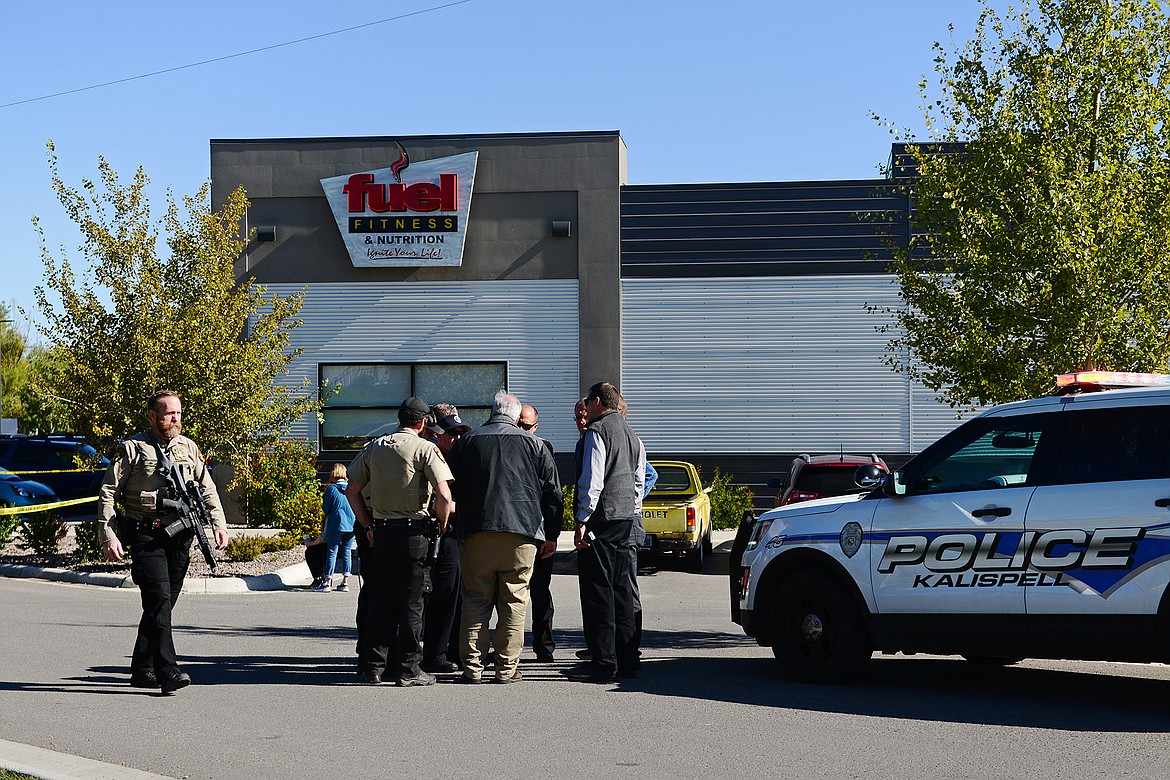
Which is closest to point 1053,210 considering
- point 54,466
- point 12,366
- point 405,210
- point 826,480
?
point 826,480

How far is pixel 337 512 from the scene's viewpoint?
1506 centimetres

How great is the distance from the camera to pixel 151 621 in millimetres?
8328

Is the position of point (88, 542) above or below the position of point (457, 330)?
below

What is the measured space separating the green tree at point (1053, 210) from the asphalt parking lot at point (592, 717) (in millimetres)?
4163

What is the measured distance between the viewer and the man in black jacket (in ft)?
28.5

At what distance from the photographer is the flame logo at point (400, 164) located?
25750mm

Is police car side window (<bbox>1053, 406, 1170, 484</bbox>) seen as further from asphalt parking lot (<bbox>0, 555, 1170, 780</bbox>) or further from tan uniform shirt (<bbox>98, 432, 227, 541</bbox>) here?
tan uniform shirt (<bbox>98, 432, 227, 541</bbox>)

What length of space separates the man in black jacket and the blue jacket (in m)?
6.40

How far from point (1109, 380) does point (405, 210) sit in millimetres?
19314

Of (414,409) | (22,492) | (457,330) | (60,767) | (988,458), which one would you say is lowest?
(60,767)

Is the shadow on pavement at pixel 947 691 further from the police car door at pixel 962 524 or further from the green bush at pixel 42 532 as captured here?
the green bush at pixel 42 532

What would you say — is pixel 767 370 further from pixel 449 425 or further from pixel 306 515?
pixel 449 425

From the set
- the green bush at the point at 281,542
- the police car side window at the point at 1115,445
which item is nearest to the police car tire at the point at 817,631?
the police car side window at the point at 1115,445

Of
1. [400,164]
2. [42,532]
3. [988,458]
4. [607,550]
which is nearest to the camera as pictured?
[988,458]
